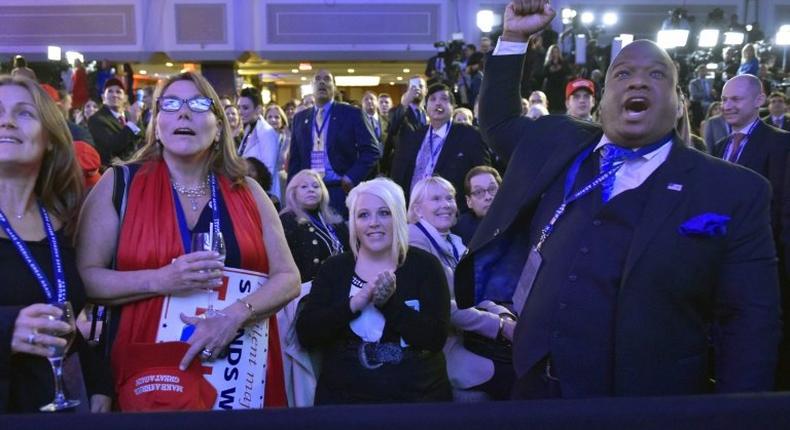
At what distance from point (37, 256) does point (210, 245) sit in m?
0.44

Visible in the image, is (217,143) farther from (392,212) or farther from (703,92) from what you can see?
(703,92)

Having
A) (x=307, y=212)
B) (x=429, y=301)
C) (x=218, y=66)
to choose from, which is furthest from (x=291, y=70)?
(x=429, y=301)

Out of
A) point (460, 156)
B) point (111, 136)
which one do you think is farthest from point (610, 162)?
point (111, 136)

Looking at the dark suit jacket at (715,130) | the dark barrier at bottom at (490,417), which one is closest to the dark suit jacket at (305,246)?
the dark barrier at bottom at (490,417)

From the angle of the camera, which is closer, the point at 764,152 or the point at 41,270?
the point at 41,270

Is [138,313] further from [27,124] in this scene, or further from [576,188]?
[576,188]

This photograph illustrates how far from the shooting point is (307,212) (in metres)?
4.69

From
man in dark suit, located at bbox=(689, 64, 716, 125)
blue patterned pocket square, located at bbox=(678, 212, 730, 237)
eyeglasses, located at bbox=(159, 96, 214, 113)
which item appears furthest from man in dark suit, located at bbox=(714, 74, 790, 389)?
man in dark suit, located at bbox=(689, 64, 716, 125)

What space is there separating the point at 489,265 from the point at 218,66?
61.7ft

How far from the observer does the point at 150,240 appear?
218 centimetres

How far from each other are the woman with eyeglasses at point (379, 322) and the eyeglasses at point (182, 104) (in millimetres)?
961

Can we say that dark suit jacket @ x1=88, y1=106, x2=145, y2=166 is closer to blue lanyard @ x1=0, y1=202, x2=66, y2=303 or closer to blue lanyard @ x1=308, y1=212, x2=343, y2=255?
blue lanyard @ x1=308, y1=212, x2=343, y2=255

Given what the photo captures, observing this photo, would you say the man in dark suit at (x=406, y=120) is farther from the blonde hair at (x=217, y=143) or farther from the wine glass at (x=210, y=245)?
the wine glass at (x=210, y=245)

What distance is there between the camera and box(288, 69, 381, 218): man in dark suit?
20.3 ft
